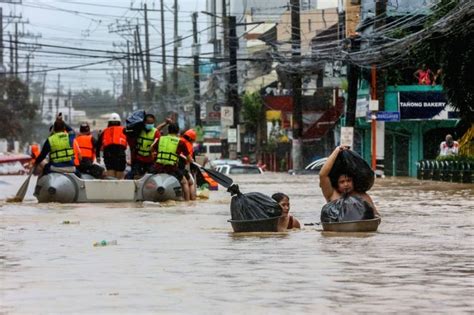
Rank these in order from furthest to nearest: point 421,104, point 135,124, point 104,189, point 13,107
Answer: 1. point 13,107
2. point 421,104
3. point 135,124
4. point 104,189

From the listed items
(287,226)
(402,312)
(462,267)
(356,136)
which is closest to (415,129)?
(356,136)

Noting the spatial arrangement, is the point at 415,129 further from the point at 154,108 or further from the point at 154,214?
the point at 154,108

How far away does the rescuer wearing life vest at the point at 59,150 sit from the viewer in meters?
22.2

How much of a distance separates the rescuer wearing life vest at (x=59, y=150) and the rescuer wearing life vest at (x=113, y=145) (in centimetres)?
241

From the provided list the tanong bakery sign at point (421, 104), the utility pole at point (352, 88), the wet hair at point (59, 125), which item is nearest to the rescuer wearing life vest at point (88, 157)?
the wet hair at point (59, 125)

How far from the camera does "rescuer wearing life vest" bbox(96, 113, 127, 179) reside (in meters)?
25.3

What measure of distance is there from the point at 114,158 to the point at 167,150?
105 inches

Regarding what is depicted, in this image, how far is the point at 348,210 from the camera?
1503 centimetres

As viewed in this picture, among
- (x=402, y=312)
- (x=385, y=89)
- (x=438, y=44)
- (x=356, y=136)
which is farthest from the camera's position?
(x=356, y=136)

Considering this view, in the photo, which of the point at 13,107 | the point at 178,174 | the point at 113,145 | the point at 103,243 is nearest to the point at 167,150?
the point at 178,174

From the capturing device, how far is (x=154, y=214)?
20.1 metres

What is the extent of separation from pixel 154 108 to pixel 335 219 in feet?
343

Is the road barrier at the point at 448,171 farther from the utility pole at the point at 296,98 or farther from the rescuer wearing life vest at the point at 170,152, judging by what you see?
the rescuer wearing life vest at the point at 170,152

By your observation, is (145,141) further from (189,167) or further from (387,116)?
(387,116)
